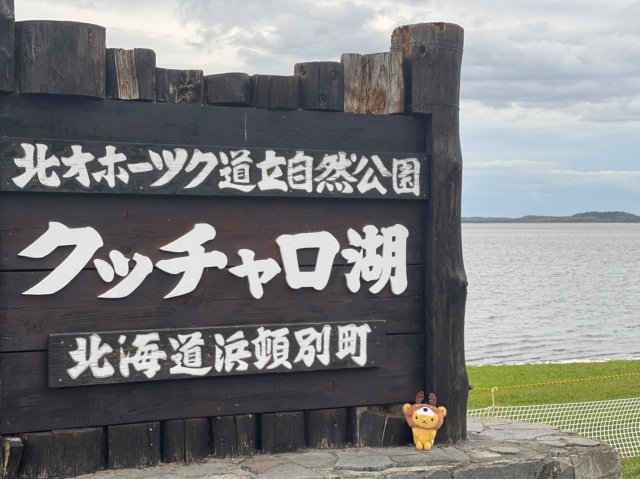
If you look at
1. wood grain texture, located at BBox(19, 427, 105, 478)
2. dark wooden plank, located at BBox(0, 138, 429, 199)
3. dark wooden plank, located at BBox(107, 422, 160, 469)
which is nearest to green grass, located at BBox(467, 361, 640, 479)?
dark wooden plank, located at BBox(0, 138, 429, 199)

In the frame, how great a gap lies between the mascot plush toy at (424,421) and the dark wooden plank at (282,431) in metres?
0.74

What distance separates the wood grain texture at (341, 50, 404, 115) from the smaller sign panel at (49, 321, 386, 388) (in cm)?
145

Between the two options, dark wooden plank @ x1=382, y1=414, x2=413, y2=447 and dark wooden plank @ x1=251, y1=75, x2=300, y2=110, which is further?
dark wooden plank @ x1=382, y1=414, x2=413, y2=447

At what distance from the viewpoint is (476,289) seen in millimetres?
53125

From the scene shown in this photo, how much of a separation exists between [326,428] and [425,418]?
66 centimetres

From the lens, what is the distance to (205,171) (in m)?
5.55

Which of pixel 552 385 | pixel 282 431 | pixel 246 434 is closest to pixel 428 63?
pixel 282 431

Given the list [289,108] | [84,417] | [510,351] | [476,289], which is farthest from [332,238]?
[476,289]

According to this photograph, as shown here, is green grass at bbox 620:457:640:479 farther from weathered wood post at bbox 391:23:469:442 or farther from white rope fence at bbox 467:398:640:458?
weathered wood post at bbox 391:23:469:442

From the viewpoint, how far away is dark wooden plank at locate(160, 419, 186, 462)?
5598 millimetres

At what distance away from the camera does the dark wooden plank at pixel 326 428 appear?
594cm

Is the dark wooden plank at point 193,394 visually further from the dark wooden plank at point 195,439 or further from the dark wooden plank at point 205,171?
the dark wooden plank at point 205,171

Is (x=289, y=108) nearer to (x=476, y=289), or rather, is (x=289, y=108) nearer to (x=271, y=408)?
(x=271, y=408)

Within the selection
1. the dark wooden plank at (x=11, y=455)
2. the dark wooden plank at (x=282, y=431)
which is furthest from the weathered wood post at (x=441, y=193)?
the dark wooden plank at (x=11, y=455)
